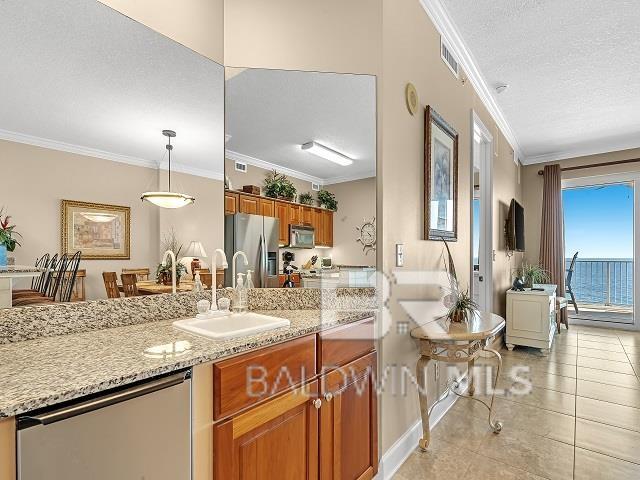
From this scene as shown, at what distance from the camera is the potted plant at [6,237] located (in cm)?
114

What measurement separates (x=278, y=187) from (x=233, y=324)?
86 cm

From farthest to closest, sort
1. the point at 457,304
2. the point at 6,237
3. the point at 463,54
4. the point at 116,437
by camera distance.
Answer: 1. the point at 463,54
2. the point at 457,304
3. the point at 6,237
4. the point at 116,437

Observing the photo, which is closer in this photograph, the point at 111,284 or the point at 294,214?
the point at 111,284

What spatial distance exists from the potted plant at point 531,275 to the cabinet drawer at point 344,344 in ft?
12.5

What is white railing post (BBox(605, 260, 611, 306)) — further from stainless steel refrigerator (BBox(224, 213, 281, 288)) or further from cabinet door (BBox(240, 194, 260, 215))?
cabinet door (BBox(240, 194, 260, 215))

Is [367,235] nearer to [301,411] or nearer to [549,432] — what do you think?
[301,411]

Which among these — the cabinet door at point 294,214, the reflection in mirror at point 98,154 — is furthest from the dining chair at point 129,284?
the cabinet door at point 294,214

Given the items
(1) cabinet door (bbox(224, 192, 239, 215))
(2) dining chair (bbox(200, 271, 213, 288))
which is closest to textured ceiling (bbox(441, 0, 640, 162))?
(1) cabinet door (bbox(224, 192, 239, 215))

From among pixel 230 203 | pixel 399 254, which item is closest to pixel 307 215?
pixel 230 203

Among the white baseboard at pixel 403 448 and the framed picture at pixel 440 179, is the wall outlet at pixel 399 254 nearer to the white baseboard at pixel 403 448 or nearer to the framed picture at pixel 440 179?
the framed picture at pixel 440 179

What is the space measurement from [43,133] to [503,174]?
480 cm

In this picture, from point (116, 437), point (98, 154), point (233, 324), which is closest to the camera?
point (116, 437)

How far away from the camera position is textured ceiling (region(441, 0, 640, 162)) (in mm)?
2428

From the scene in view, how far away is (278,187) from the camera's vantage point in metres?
2.07
